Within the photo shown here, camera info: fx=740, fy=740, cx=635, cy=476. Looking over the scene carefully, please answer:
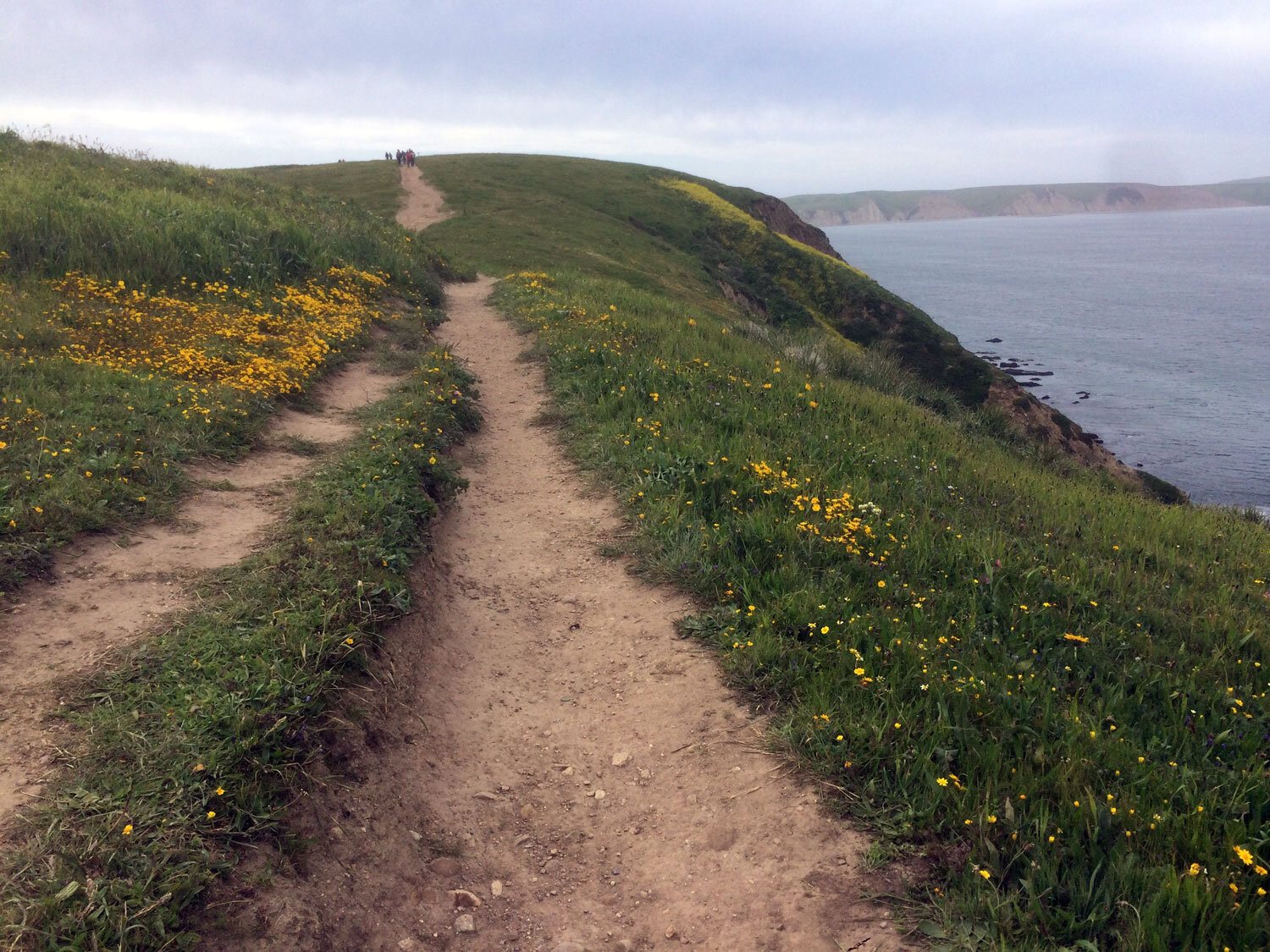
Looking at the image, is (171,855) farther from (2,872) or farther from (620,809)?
(620,809)

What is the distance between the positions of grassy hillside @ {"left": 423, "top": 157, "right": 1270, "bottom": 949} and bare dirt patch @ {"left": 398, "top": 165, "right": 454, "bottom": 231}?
27.5m

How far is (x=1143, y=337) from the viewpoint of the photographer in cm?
5141

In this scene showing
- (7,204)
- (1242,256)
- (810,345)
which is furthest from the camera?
(1242,256)

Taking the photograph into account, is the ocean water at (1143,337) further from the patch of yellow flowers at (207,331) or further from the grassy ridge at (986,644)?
the patch of yellow flowers at (207,331)

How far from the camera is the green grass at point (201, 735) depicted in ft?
8.98

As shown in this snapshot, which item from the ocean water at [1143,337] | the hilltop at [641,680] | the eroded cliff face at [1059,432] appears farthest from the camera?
the ocean water at [1143,337]

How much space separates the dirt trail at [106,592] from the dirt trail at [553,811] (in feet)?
4.41

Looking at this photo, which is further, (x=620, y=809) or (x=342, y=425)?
(x=342, y=425)

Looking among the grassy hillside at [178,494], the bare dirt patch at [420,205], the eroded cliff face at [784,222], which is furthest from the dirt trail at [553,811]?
the eroded cliff face at [784,222]

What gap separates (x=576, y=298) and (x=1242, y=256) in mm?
123688

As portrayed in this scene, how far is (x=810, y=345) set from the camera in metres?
17.5

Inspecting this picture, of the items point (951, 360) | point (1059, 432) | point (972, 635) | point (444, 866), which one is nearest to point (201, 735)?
point (444, 866)

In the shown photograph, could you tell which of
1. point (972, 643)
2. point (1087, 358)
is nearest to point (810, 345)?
point (972, 643)

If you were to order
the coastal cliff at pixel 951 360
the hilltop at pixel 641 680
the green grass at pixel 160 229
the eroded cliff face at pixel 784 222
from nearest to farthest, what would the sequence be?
the hilltop at pixel 641 680
the green grass at pixel 160 229
the coastal cliff at pixel 951 360
the eroded cliff face at pixel 784 222
